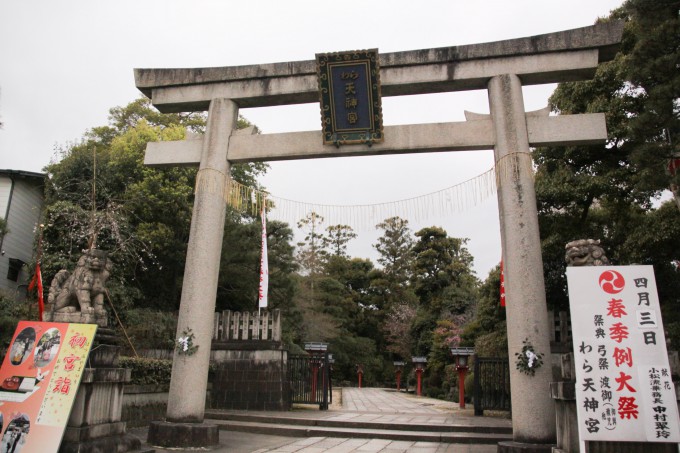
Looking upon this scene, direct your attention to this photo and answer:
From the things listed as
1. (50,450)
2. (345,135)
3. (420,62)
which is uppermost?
(420,62)

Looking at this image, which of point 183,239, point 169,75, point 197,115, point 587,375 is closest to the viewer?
point 587,375

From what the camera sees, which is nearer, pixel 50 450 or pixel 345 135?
pixel 50 450

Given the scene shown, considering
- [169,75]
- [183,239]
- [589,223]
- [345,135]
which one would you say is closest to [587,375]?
[345,135]

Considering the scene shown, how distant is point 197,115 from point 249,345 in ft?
49.0

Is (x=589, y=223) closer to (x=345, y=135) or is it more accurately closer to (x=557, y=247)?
(x=557, y=247)

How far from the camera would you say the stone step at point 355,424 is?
26.8 feet

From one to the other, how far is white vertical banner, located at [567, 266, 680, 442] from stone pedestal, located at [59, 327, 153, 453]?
202 inches

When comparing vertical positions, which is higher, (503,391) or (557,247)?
(557,247)

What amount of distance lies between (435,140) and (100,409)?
5874 mm

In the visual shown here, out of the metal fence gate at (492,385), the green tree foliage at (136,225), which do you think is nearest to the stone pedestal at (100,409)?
the metal fence gate at (492,385)

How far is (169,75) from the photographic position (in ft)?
27.1

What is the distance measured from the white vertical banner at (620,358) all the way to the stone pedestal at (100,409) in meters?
5.14

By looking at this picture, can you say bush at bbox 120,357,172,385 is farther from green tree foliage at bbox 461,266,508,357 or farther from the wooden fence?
green tree foliage at bbox 461,266,508,357

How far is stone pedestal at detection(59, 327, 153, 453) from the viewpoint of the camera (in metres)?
5.15
